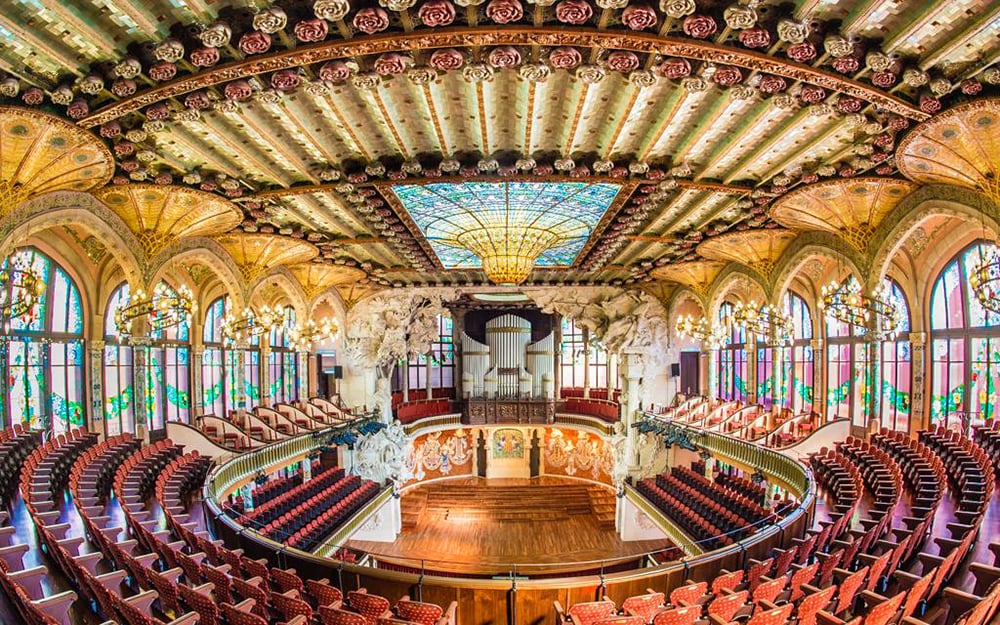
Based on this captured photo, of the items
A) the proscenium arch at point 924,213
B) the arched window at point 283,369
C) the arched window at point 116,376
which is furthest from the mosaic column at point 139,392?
the proscenium arch at point 924,213

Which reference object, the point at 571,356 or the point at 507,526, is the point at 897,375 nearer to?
the point at 507,526

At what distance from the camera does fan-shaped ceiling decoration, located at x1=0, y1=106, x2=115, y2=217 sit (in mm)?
8117

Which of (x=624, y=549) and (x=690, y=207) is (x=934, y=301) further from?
(x=624, y=549)

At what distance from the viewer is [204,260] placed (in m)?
17.0

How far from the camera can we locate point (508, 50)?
6.43m

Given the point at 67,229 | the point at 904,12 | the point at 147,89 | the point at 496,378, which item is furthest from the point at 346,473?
the point at 904,12

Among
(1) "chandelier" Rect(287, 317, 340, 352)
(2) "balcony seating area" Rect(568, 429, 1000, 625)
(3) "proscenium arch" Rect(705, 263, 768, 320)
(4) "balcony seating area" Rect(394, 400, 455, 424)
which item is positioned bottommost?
(4) "balcony seating area" Rect(394, 400, 455, 424)

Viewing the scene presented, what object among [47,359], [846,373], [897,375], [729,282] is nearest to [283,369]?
[47,359]

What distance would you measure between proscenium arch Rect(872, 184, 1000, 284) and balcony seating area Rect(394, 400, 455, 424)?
21.0 m

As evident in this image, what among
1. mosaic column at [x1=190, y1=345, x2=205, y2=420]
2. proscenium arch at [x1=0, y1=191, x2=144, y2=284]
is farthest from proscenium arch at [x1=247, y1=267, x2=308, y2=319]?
proscenium arch at [x1=0, y1=191, x2=144, y2=284]

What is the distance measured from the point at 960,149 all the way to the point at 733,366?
20.3 m

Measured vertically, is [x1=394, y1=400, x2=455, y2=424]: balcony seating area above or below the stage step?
above

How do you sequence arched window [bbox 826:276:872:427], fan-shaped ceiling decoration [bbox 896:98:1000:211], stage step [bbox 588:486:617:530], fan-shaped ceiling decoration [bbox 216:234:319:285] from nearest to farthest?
fan-shaped ceiling decoration [bbox 896:98:1000:211], fan-shaped ceiling decoration [bbox 216:234:319:285], arched window [bbox 826:276:872:427], stage step [bbox 588:486:617:530]

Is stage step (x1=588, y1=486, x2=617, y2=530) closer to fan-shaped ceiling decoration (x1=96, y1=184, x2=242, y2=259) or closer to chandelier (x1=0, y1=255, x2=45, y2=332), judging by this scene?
fan-shaped ceiling decoration (x1=96, y1=184, x2=242, y2=259)
